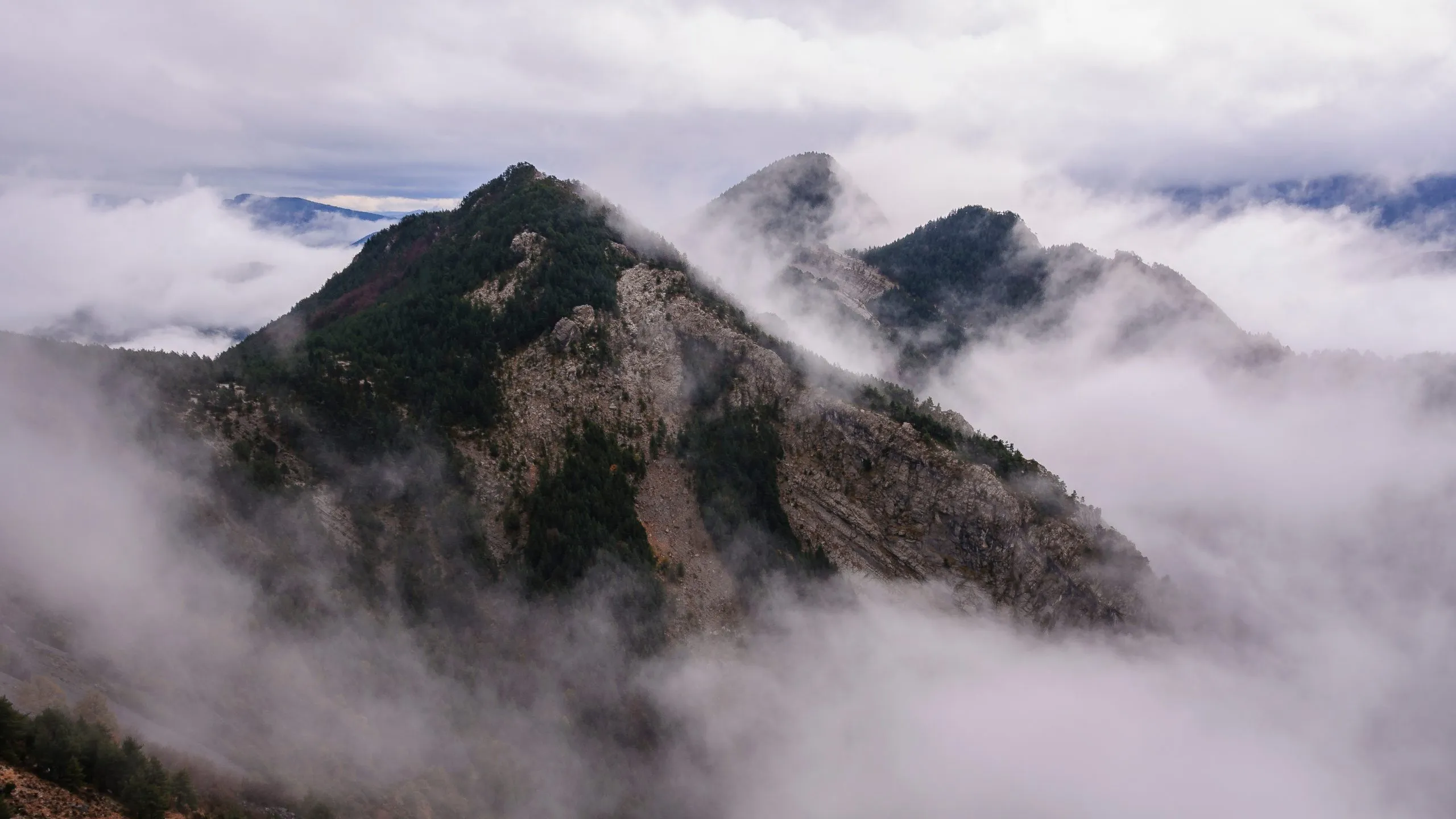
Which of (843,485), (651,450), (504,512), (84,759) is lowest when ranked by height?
(84,759)

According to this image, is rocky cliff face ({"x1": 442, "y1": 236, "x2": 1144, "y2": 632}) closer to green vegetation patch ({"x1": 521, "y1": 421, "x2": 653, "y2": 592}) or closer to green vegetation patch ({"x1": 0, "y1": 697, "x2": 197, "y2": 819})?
green vegetation patch ({"x1": 521, "y1": 421, "x2": 653, "y2": 592})

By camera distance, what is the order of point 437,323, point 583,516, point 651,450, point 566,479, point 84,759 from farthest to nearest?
point 437,323 < point 651,450 < point 566,479 < point 583,516 < point 84,759

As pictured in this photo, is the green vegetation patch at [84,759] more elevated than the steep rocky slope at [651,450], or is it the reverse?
the steep rocky slope at [651,450]

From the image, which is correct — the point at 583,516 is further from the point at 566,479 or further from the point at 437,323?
the point at 437,323

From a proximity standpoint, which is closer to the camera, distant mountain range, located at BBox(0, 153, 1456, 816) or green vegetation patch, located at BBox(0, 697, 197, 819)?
green vegetation patch, located at BBox(0, 697, 197, 819)

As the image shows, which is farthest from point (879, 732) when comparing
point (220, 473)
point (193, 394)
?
point (193, 394)

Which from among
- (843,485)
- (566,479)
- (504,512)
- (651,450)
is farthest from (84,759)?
(843,485)

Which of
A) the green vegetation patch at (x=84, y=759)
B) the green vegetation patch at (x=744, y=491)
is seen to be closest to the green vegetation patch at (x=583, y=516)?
the green vegetation patch at (x=744, y=491)

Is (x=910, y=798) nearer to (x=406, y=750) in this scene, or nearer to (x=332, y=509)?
(x=406, y=750)

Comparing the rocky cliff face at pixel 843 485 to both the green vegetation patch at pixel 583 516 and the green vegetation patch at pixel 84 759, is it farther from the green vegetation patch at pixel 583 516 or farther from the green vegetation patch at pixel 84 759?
the green vegetation patch at pixel 84 759

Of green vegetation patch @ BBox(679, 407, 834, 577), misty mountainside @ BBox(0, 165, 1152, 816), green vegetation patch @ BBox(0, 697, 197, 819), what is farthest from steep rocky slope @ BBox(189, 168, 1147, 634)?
green vegetation patch @ BBox(0, 697, 197, 819)

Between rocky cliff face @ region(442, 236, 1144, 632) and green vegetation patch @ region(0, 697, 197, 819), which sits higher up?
rocky cliff face @ region(442, 236, 1144, 632)
